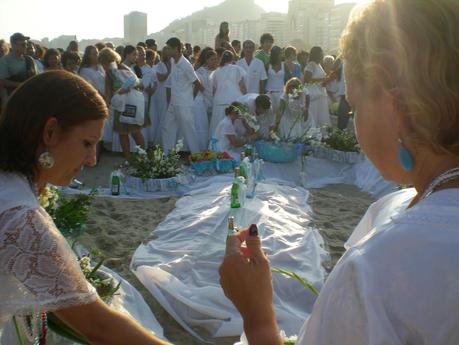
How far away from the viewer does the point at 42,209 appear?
1.61m

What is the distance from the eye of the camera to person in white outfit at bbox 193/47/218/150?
938 cm

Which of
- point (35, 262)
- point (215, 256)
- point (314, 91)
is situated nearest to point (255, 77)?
point (314, 91)

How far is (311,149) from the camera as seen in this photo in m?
7.88

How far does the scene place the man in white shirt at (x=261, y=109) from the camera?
299 inches

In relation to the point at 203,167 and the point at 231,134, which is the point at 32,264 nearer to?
the point at 203,167

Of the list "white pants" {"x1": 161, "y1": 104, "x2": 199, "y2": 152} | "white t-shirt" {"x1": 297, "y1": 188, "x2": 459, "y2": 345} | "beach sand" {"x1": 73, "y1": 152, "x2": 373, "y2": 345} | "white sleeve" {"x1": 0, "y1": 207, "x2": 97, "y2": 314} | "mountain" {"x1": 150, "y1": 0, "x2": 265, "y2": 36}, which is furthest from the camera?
"mountain" {"x1": 150, "y1": 0, "x2": 265, "y2": 36}

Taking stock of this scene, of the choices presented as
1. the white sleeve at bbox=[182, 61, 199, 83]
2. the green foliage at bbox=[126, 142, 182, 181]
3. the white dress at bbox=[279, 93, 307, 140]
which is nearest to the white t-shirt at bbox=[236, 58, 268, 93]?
the white sleeve at bbox=[182, 61, 199, 83]

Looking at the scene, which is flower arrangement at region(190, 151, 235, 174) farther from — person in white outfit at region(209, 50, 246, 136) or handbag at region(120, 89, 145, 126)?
person in white outfit at region(209, 50, 246, 136)

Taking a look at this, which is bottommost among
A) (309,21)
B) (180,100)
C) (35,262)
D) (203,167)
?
(203,167)

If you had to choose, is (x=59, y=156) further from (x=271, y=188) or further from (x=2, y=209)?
(x=271, y=188)

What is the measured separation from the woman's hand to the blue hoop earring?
1.47 ft

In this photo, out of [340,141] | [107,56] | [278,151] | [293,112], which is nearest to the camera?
[278,151]

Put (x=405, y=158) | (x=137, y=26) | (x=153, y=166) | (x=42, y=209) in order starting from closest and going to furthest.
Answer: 1. (x=405, y=158)
2. (x=42, y=209)
3. (x=153, y=166)
4. (x=137, y=26)

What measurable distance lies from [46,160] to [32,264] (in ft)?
1.24
